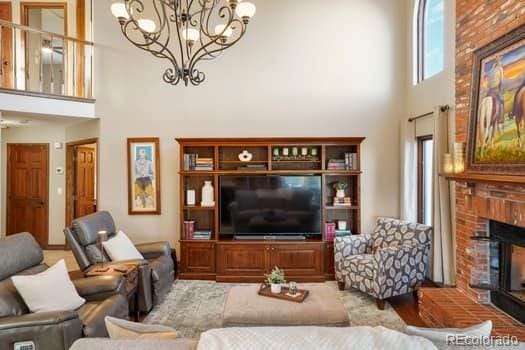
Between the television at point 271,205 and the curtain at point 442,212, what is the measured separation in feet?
5.08

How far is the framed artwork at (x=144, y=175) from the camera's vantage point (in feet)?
17.6

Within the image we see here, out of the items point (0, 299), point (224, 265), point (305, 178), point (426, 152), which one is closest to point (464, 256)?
point (426, 152)

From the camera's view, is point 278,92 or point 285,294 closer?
point 285,294

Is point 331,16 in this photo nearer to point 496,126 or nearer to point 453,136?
point 453,136

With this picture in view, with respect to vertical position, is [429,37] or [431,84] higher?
[429,37]

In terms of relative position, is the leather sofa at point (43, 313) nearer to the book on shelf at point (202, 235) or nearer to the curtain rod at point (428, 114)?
the book on shelf at point (202, 235)

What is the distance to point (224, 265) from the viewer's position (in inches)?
189

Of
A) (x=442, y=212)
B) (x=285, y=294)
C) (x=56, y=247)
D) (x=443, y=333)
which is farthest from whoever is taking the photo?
(x=56, y=247)

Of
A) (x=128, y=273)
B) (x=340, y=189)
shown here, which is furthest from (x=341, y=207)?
(x=128, y=273)

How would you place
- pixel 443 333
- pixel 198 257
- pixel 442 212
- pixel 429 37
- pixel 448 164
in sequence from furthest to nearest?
pixel 198 257
pixel 429 37
pixel 442 212
pixel 448 164
pixel 443 333

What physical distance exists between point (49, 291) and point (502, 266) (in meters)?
3.84

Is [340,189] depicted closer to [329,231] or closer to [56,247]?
[329,231]

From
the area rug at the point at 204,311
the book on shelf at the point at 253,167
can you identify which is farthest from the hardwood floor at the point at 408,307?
the book on shelf at the point at 253,167

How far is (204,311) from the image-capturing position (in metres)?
3.82
